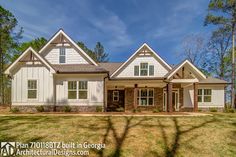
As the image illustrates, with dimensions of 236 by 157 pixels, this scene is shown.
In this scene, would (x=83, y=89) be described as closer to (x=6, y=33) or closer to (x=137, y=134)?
(x=137, y=134)

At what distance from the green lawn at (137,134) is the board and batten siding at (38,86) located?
4.62 metres

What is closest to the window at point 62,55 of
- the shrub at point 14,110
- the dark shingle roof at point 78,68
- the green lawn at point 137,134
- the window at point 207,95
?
the dark shingle roof at point 78,68

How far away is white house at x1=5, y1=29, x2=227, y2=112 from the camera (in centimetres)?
1686

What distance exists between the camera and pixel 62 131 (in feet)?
33.1

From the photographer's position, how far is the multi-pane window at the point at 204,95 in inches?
846

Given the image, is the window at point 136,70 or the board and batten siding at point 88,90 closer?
the board and batten siding at point 88,90

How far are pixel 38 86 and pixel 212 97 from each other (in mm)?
18342

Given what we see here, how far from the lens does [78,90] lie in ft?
56.6

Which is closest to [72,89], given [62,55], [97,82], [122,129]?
[97,82]

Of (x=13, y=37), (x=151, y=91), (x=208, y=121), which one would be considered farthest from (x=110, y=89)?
(x=13, y=37)

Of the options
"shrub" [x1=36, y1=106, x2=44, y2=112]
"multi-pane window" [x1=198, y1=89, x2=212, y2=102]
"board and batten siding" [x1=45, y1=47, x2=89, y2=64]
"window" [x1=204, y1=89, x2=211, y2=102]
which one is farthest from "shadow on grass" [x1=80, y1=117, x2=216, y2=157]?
"window" [x1=204, y1=89, x2=211, y2=102]

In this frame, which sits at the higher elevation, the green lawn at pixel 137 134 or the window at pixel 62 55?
the window at pixel 62 55

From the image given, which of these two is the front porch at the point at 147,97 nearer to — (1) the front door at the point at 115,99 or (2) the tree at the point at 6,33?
(1) the front door at the point at 115,99

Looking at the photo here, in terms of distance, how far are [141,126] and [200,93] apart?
13335 mm
